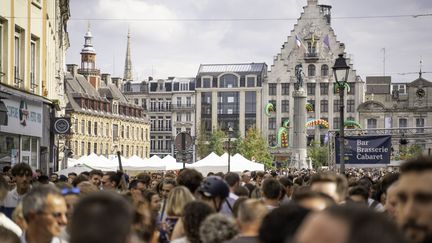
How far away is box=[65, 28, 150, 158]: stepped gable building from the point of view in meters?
98.1

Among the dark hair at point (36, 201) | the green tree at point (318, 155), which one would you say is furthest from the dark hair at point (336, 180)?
the green tree at point (318, 155)

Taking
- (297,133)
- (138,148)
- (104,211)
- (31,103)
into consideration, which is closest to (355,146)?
(31,103)

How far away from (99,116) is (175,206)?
96.0 meters

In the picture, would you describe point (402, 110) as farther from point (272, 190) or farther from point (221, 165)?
point (272, 190)

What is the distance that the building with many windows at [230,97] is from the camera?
397 feet

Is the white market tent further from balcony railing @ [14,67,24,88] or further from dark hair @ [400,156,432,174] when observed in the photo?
dark hair @ [400,156,432,174]

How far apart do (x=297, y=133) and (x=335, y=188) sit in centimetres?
6007

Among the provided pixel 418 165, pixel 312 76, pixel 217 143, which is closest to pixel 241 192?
pixel 418 165

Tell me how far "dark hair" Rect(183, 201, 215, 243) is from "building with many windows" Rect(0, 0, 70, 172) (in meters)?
14.6

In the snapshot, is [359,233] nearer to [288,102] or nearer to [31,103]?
[31,103]

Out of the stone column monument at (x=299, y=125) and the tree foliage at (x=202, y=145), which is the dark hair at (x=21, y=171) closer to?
the stone column monument at (x=299, y=125)

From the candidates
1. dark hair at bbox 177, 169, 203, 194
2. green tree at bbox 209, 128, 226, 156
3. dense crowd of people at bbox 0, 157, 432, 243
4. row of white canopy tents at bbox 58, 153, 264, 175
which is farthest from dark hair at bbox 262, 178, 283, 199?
green tree at bbox 209, 128, 226, 156

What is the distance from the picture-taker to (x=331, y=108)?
115 meters

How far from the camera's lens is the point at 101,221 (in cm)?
342
